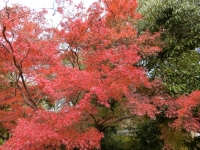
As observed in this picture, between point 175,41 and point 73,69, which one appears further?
point 175,41

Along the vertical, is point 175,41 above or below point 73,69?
above

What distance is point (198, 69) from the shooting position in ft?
23.6

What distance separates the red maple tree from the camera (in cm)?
594

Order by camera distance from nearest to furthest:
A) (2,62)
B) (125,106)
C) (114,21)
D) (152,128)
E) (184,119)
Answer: (184,119) → (125,106) → (2,62) → (114,21) → (152,128)

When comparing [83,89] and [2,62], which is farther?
[2,62]

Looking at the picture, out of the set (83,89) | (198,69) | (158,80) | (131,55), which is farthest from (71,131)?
(198,69)

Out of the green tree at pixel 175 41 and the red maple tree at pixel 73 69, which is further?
the green tree at pixel 175 41

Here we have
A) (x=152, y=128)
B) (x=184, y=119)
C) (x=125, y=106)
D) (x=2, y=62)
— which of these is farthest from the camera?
(x=152, y=128)

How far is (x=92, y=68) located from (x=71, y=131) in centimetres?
187

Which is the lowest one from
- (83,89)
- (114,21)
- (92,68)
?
(83,89)

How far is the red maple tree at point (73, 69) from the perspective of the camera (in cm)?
594

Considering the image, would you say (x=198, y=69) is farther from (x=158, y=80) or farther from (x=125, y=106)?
(x=125, y=106)

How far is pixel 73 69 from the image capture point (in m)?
6.26

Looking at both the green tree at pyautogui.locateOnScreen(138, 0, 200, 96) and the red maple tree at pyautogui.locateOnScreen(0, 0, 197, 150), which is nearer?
the red maple tree at pyautogui.locateOnScreen(0, 0, 197, 150)
